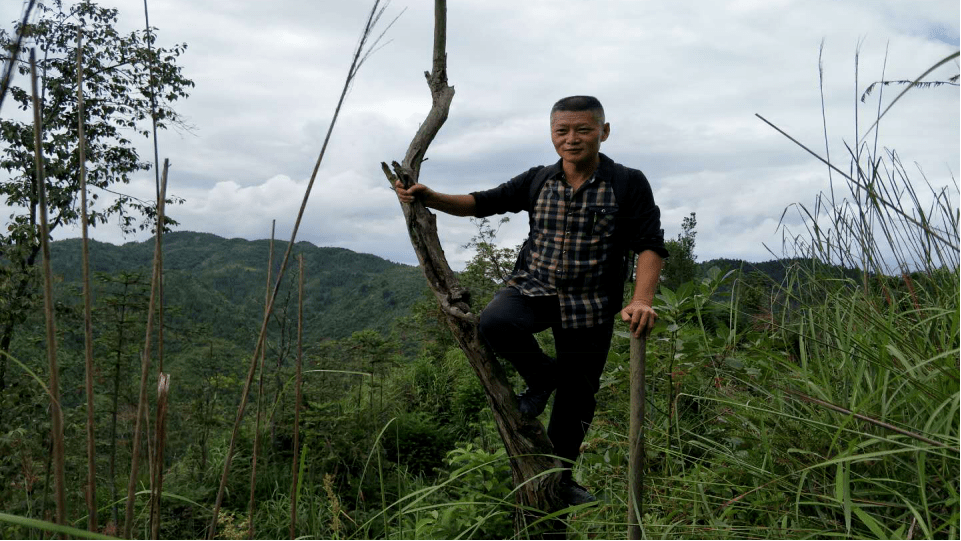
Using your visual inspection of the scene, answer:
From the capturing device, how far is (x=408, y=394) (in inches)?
319

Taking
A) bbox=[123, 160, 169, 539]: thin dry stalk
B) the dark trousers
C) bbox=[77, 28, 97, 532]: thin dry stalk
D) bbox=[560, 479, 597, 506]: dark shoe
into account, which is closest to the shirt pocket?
the dark trousers

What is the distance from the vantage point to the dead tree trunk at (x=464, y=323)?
2877 millimetres

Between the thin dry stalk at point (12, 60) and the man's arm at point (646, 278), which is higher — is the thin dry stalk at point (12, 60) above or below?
above

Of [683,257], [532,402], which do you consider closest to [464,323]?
[532,402]

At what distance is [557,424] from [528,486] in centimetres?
32

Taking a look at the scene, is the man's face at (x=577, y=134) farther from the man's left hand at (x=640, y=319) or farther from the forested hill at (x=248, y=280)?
the forested hill at (x=248, y=280)

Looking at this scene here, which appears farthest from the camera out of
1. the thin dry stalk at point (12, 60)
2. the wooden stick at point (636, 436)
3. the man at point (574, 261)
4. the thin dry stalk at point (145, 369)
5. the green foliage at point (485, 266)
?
the green foliage at point (485, 266)

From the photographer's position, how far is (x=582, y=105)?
9.34 ft

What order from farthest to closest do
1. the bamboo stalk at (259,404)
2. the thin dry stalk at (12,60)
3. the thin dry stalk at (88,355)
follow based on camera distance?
the bamboo stalk at (259,404)
the thin dry stalk at (88,355)
the thin dry stalk at (12,60)

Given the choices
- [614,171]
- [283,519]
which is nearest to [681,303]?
[614,171]

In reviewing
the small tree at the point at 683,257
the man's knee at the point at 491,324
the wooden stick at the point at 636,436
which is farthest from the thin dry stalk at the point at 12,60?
the small tree at the point at 683,257

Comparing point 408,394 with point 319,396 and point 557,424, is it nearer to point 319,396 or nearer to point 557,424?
point 319,396

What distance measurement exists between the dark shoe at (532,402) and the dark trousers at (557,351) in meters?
0.03

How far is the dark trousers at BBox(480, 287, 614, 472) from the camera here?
2.73 m
